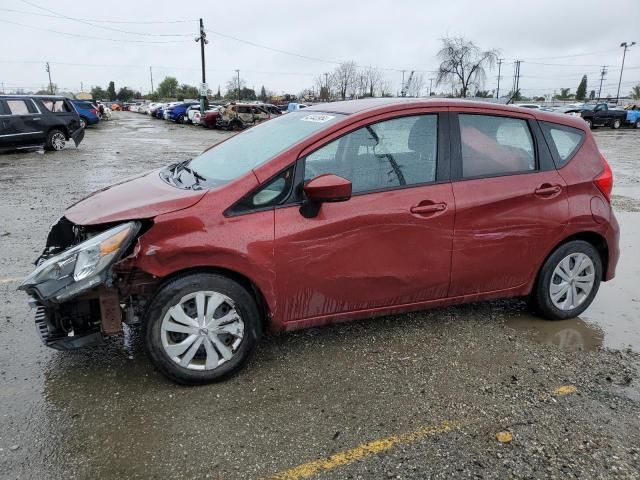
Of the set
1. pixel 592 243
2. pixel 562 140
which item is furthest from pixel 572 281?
pixel 562 140

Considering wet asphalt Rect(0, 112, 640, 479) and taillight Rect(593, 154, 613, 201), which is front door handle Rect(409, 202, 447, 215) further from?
taillight Rect(593, 154, 613, 201)

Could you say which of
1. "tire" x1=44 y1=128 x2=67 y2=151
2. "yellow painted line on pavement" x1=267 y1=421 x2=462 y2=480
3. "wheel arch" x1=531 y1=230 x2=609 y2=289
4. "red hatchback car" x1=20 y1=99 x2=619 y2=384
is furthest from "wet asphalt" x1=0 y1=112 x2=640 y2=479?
"tire" x1=44 y1=128 x2=67 y2=151

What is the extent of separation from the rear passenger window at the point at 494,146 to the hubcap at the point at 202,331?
1.90 meters

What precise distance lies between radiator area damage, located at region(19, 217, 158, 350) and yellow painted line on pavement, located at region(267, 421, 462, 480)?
4.29 feet

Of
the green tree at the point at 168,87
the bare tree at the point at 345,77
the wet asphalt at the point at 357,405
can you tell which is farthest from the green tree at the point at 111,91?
the wet asphalt at the point at 357,405

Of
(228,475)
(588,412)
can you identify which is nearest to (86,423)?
(228,475)

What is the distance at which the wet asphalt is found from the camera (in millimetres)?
2506

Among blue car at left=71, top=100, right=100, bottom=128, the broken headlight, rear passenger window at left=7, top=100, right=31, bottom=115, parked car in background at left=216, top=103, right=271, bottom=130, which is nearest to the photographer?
the broken headlight

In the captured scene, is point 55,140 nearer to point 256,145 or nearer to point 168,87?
point 256,145

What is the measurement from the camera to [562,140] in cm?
403

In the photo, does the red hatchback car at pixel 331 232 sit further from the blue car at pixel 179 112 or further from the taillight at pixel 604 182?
the blue car at pixel 179 112

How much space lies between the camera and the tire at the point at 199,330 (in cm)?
296

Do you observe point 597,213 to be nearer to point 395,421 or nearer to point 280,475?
point 395,421

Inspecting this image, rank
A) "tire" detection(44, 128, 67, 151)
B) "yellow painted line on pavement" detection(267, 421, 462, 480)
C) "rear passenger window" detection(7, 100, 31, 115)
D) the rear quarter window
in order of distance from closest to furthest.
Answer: "yellow painted line on pavement" detection(267, 421, 462, 480), the rear quarter window, "rear passenger window" detection(7, 100, 31, 115), "tire" detection(44, 128, 67, 151)
